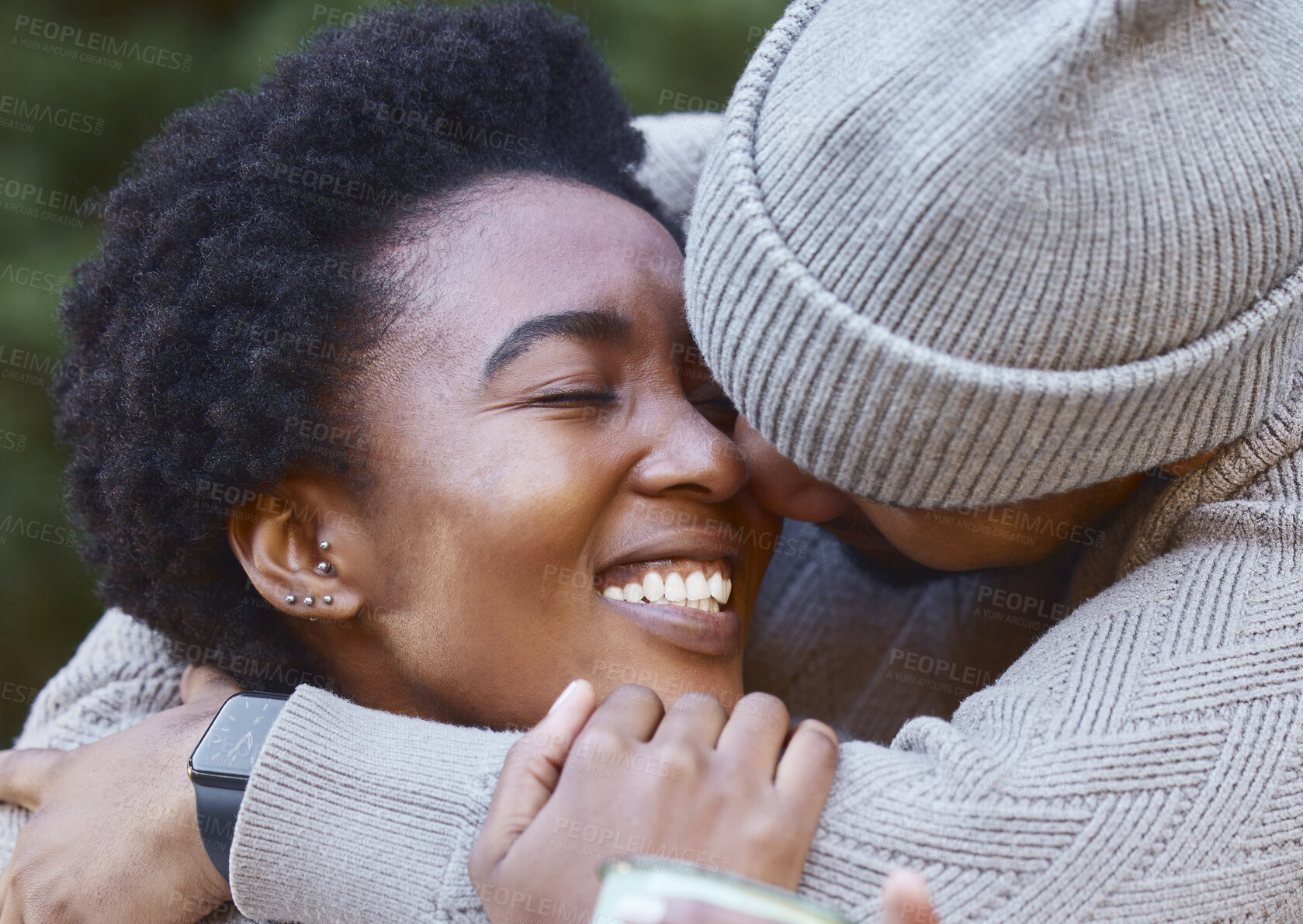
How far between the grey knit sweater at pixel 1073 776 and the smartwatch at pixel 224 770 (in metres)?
0.07

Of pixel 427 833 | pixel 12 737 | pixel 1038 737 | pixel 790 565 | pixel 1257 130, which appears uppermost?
pixel 1257 130

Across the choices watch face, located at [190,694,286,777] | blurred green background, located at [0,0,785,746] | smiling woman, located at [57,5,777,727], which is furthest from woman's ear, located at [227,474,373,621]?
blurred green background, located at [0,0,785,746]

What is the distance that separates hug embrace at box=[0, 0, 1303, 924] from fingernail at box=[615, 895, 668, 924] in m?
0.03

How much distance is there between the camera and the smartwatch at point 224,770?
4.25 ft

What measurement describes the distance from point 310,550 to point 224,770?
324mm

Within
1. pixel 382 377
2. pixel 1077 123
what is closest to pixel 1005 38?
pixel 1077 123

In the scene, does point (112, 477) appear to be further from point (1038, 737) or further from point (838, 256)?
point (1038, 737)

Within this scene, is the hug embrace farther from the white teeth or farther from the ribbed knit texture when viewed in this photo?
the ribbed knit texture

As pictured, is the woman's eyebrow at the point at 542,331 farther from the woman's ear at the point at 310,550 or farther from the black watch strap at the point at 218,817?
the black watch strap at the point at 218,817

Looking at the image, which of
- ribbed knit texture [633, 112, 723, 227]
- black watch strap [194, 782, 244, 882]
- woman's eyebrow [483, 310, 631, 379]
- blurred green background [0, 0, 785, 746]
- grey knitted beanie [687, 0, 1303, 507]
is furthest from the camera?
blurred green background [0, 0, 785, 746]

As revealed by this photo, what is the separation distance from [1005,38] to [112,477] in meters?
1.27

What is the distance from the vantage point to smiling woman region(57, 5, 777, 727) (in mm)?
1407

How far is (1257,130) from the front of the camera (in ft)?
3.37

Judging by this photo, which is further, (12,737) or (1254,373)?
(12,737)
